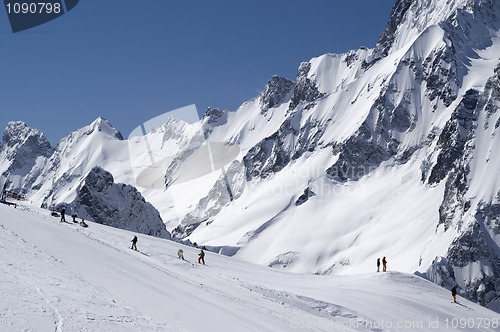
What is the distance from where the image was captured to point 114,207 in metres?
120

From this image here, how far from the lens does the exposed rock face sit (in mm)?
115688

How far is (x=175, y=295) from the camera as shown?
20.8 m

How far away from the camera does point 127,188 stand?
127 meters

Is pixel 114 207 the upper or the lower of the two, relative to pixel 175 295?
upper

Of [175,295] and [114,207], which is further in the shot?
[114,207]

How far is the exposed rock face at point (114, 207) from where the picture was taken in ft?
380

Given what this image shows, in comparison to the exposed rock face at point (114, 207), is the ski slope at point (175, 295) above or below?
below

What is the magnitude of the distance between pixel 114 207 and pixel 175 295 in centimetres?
10369

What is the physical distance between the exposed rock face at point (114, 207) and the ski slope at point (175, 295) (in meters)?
77.5

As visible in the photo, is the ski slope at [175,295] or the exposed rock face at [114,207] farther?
the exposed rock face at [114,207]

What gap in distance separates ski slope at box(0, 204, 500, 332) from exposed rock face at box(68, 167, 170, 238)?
77.5 meters

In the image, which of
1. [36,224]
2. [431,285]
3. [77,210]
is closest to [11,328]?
[36,224]

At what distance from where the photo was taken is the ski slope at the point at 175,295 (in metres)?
14.9

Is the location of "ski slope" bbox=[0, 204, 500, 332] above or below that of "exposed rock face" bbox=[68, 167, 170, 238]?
below
